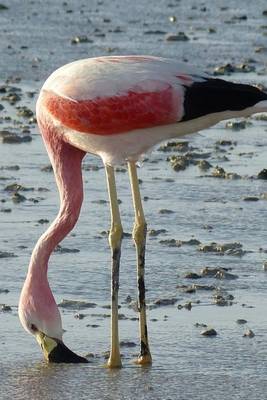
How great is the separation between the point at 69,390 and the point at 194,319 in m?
1.27

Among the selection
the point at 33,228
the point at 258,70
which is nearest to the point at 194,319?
the point at 33,228

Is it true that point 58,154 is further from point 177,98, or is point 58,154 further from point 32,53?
point 32,53

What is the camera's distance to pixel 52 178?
11031 millimetres

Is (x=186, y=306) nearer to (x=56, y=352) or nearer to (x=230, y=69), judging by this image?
(x=56, y=352)

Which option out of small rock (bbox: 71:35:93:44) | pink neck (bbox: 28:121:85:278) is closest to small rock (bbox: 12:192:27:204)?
pink neck (bbox: 28:121:85:278)

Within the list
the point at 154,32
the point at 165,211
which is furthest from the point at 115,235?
the point at 154,32

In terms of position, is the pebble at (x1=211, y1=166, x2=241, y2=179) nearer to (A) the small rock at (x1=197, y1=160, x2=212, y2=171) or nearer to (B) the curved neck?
(A) the small rock at (x1=197, y1=160, x2=212, y2=171)

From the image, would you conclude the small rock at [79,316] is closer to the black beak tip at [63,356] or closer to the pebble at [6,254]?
the black beak tip at [63,356]

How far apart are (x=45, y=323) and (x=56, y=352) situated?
16 centimetres

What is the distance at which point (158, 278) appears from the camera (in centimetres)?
844

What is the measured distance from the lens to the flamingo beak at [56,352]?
7008 mm

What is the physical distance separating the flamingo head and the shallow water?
0.07 m

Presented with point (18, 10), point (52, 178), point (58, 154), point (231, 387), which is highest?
point (58, 154)

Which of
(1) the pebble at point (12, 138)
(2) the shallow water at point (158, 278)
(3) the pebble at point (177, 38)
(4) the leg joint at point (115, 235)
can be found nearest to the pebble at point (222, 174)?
(2) the shallow water at point (158, 278)
